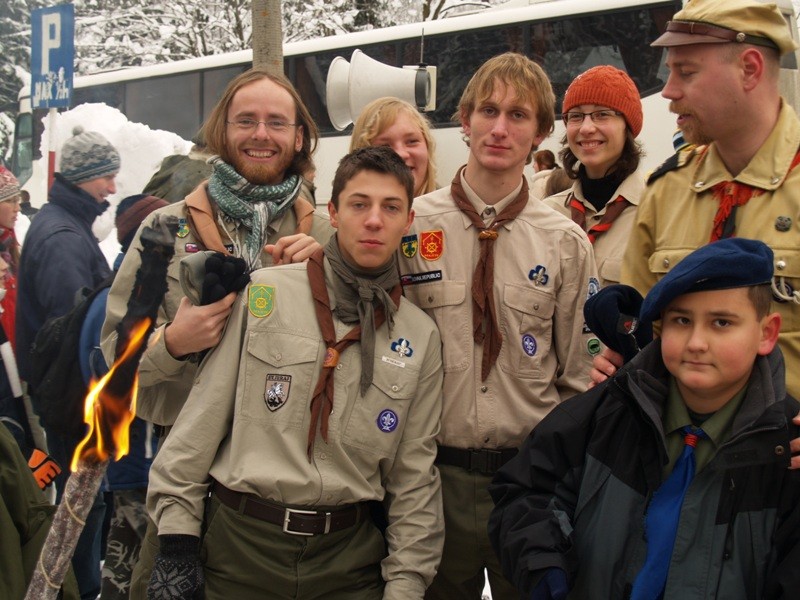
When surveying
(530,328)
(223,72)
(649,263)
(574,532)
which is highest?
(223,72)

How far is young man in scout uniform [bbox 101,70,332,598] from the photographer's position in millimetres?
3074

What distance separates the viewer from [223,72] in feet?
52.4

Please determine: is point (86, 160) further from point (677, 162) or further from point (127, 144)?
point (127, 144)

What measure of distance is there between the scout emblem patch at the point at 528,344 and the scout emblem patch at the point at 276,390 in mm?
831

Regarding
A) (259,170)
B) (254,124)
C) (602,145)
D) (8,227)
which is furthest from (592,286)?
(8,227)

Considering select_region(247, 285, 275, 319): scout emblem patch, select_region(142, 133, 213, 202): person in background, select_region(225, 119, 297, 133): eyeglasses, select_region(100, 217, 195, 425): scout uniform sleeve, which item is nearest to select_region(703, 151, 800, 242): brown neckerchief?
select_region(247, 285, 275, 319): scout emblem patch

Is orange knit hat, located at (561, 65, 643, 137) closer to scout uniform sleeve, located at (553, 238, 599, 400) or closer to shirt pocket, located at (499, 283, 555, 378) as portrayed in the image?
scout uniform sleeve, located at (553, 238, 599, 400)

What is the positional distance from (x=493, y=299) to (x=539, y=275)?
0.19 metres

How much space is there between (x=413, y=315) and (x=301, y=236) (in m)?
A: 0.51

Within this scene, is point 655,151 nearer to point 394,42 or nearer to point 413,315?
point 394,42

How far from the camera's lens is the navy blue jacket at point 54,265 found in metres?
4.86

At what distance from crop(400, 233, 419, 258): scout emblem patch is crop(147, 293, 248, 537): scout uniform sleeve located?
696mm

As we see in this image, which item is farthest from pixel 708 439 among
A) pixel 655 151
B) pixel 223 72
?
pixel 223 72

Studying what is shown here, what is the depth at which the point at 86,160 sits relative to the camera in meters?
5.33
